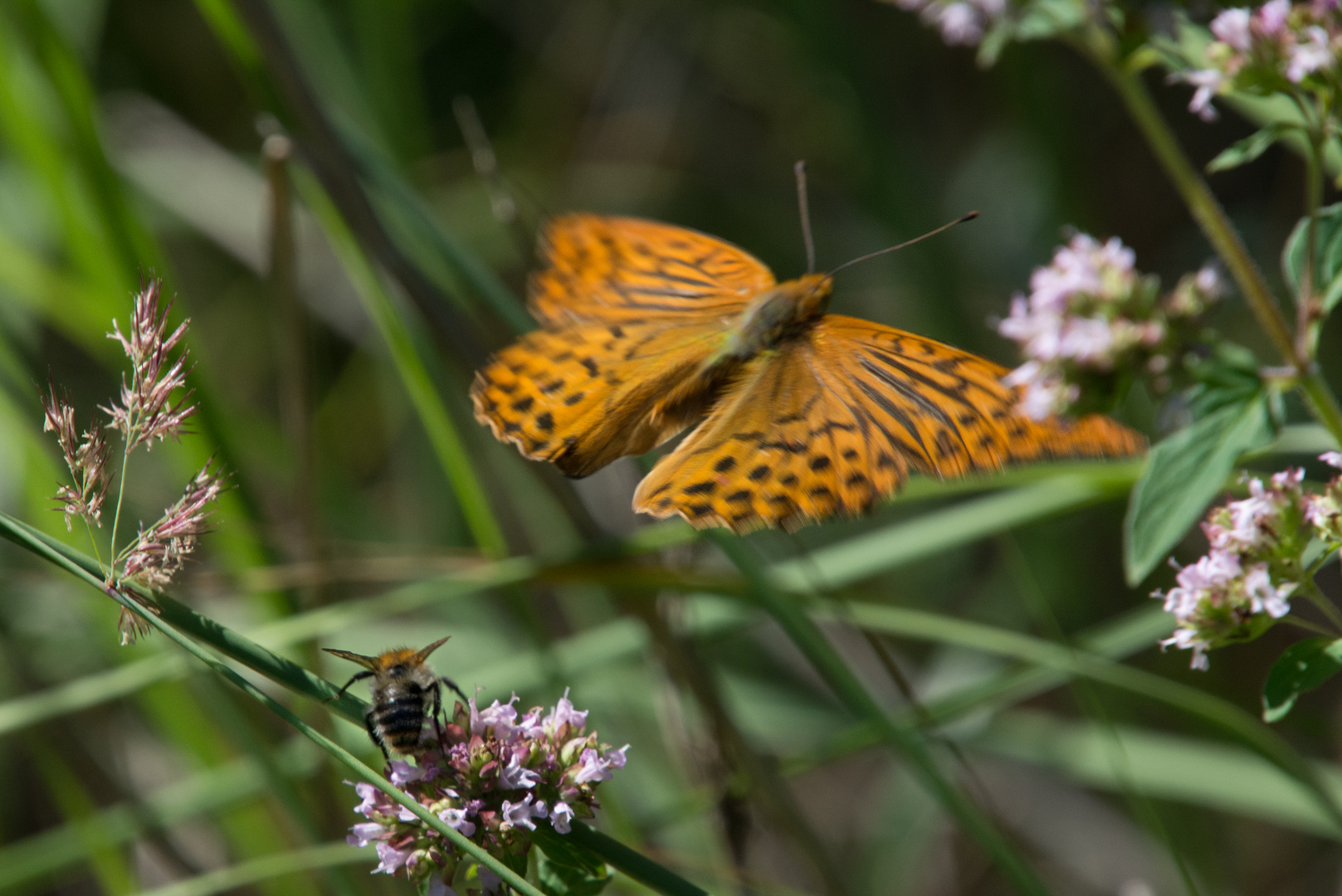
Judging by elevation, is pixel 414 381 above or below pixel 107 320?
below

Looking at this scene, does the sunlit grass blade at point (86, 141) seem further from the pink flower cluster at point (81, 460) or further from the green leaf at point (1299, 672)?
the green leaf at point (1299, 672)

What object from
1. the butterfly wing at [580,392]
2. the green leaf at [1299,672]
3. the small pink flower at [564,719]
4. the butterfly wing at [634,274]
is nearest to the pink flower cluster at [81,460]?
the small pink flower at [564,719]

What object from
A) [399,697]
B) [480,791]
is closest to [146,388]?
[399,697]

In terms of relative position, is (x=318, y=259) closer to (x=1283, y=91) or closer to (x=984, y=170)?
(x=984, y=170)

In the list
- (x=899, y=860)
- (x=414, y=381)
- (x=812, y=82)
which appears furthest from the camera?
(x=812, y=82)

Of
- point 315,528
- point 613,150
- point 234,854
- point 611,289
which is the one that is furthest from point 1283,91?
point 613,150

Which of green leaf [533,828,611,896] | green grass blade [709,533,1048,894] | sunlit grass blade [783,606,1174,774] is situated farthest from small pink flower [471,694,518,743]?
sunlit grass blade [783,606,1174,774]
